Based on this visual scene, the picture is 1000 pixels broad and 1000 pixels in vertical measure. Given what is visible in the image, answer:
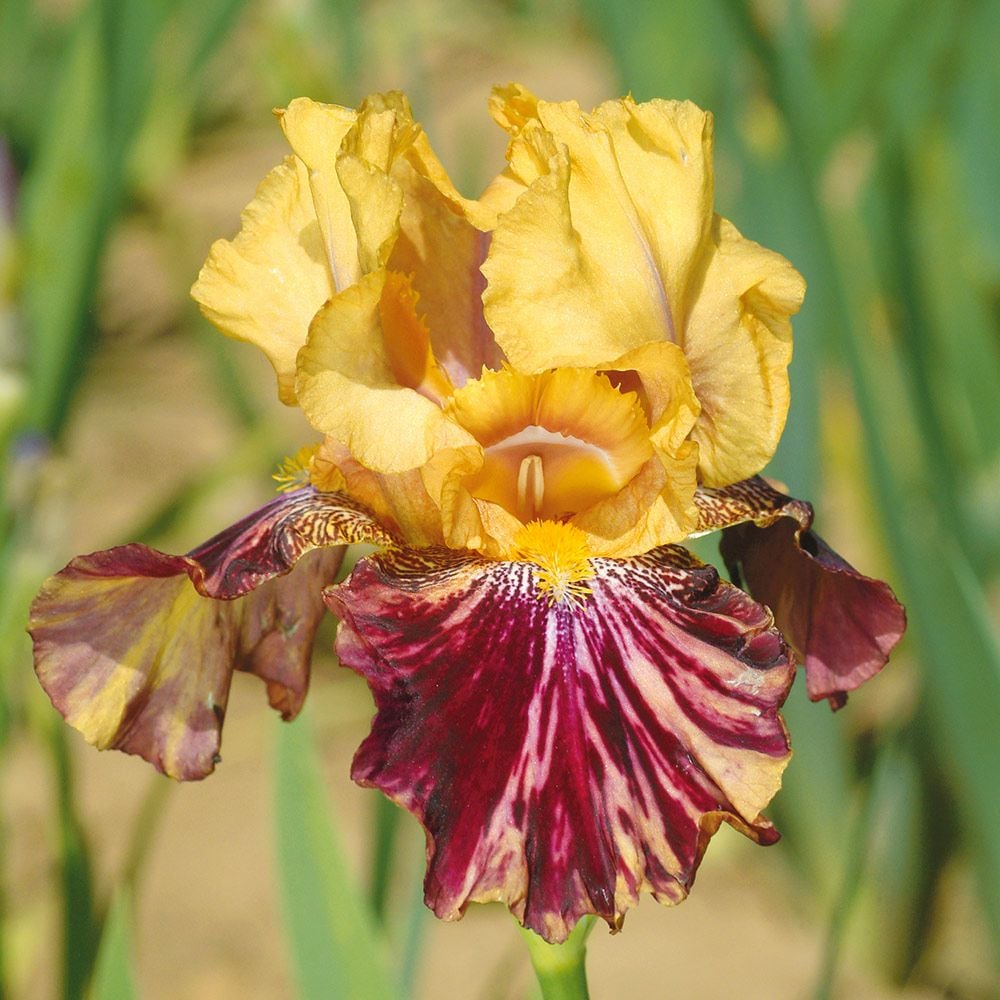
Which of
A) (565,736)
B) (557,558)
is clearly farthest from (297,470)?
(565,736)

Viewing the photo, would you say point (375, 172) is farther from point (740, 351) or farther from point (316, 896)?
point (316, 896)

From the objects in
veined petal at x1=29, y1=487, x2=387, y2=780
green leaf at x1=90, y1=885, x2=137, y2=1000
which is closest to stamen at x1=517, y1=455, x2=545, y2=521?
veined petal at x1=29, y1=487, x2=387, y2=780

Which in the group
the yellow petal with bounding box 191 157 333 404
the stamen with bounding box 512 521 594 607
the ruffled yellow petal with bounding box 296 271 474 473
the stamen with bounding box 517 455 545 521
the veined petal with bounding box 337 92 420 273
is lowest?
the stamen with bounding box 512 521 594 607

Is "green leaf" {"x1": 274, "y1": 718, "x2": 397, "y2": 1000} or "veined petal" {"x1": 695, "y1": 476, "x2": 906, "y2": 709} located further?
"green leaf" {"x1": 274, "y1": 718, "x2": 397, "y2": 1000}

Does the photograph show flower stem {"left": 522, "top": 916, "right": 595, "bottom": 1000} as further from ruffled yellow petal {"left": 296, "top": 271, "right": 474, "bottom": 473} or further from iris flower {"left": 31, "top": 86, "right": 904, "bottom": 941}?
ruffled yellow petal {"left": 296, "top": 271, "right": 474, "bottom": 473}

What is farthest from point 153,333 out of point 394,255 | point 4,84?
point 394,255

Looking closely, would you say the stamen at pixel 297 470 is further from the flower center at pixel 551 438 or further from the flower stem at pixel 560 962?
the flower stem at pixel 560 962

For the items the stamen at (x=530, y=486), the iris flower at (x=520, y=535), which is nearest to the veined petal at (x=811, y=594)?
the iris flower at (x=520, y=535)
